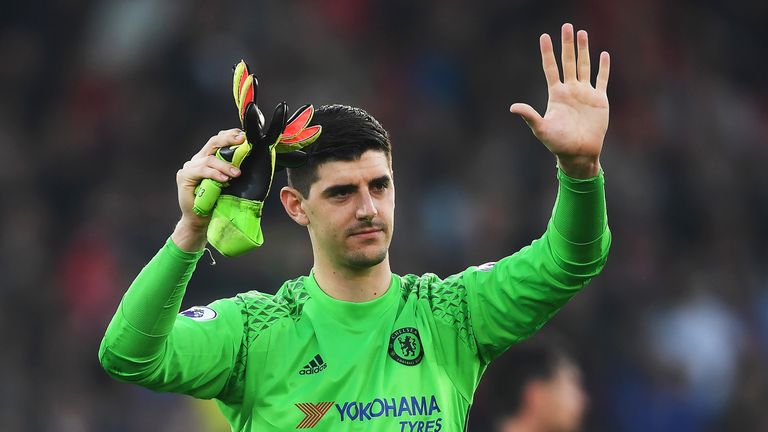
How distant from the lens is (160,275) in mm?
3789

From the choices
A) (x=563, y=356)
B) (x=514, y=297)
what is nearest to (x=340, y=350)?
(x=514, y=297)

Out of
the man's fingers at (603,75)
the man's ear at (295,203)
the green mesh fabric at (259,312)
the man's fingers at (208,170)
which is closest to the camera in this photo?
the man's fingers at (208,170)

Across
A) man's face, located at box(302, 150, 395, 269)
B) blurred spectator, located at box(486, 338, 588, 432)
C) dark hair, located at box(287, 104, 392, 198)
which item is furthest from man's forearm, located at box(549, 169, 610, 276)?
blurred spectator, located at box(486, 338, 588, 432)

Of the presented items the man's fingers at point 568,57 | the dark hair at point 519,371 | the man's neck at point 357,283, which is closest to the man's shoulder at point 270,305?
the man's neck at point 357,283

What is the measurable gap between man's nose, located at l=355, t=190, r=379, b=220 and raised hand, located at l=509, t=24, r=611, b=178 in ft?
1.73

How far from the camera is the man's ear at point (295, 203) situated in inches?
Result: 169

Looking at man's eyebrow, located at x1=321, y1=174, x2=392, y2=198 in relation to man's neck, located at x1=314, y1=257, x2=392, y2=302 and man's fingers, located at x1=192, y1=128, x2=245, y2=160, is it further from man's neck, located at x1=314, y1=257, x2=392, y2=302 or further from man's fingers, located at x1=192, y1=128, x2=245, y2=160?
man's fingers, located at x1=192, y1=128, x2=245, y2=160

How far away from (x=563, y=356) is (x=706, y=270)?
4.55 metres

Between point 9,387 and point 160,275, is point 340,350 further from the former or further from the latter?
point 9,387

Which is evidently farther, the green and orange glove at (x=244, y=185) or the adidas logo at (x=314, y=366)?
the adidas logo at (x=314, y=366)

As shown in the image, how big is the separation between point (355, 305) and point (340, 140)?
0.53m

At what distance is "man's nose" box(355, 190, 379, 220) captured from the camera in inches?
158

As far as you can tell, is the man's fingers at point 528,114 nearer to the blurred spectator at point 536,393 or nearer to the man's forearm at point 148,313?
the man's forearm at point 148,313

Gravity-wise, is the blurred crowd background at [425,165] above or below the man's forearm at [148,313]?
above
